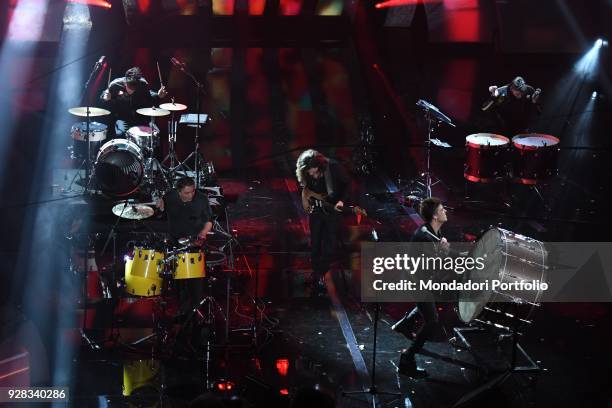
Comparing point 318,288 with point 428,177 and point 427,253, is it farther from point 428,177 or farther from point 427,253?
point 428,177

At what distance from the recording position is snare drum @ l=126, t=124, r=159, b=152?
12672 mm

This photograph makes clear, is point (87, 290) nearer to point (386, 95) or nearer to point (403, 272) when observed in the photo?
point (403, 272)

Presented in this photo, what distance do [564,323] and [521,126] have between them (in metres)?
4.71

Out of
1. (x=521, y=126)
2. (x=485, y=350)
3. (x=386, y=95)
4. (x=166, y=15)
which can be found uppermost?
(x=166, y=15)

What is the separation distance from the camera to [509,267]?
831cm

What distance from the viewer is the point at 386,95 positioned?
56.4 ft

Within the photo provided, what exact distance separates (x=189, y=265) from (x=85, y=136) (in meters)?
4.89

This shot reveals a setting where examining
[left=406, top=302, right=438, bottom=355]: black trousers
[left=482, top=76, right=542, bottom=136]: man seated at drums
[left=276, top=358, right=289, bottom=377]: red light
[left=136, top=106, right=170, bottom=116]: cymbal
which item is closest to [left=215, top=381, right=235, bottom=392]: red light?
[left=276, top=358, right=289, bottom=377]: red light

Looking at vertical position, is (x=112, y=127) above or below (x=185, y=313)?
above

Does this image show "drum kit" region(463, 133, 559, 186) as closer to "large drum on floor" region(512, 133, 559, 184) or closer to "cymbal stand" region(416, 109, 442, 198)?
"large drum on floor" region(512, 133, 559, 184)

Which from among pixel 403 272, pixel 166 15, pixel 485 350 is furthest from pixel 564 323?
pixel 166 15

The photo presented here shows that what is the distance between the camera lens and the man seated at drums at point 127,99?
13398mm

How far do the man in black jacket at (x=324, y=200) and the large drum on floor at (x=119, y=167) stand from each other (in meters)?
3.14

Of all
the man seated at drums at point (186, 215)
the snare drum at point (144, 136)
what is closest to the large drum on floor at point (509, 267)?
the man seated at drums at point (186, 215)
